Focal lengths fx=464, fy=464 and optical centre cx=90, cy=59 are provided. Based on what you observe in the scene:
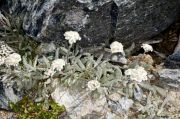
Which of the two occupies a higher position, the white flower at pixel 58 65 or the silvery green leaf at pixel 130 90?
the white flower at pixel 58 65

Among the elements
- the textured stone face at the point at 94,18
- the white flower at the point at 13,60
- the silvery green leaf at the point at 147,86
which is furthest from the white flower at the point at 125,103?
the white flower at the point at 13,60

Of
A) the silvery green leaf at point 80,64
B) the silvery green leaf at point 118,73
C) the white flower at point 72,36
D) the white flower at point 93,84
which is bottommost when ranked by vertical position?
the white flower at point 93,84

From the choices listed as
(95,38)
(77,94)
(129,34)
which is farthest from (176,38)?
(77,94)

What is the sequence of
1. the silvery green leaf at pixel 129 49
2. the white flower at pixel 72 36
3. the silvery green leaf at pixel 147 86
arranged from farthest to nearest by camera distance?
the silvery green leaf at pixel 129 49 < the silvery green leaf at pixel 147 86 < the white flower at pixel 72 36

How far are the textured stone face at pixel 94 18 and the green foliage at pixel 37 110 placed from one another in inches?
36.9

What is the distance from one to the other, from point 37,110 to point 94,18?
152 centimetres

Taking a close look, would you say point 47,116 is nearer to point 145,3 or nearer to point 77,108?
point 77,108

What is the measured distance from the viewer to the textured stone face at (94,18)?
21.4ft

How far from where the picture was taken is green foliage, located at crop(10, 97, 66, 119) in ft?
21.0

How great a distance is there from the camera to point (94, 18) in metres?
6.59

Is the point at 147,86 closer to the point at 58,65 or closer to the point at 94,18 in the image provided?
the point at 94,18

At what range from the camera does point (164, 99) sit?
21.8 ft

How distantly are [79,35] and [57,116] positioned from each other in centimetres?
119

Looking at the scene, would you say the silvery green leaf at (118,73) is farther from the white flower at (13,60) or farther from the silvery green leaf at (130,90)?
the white flower at (13,60)
